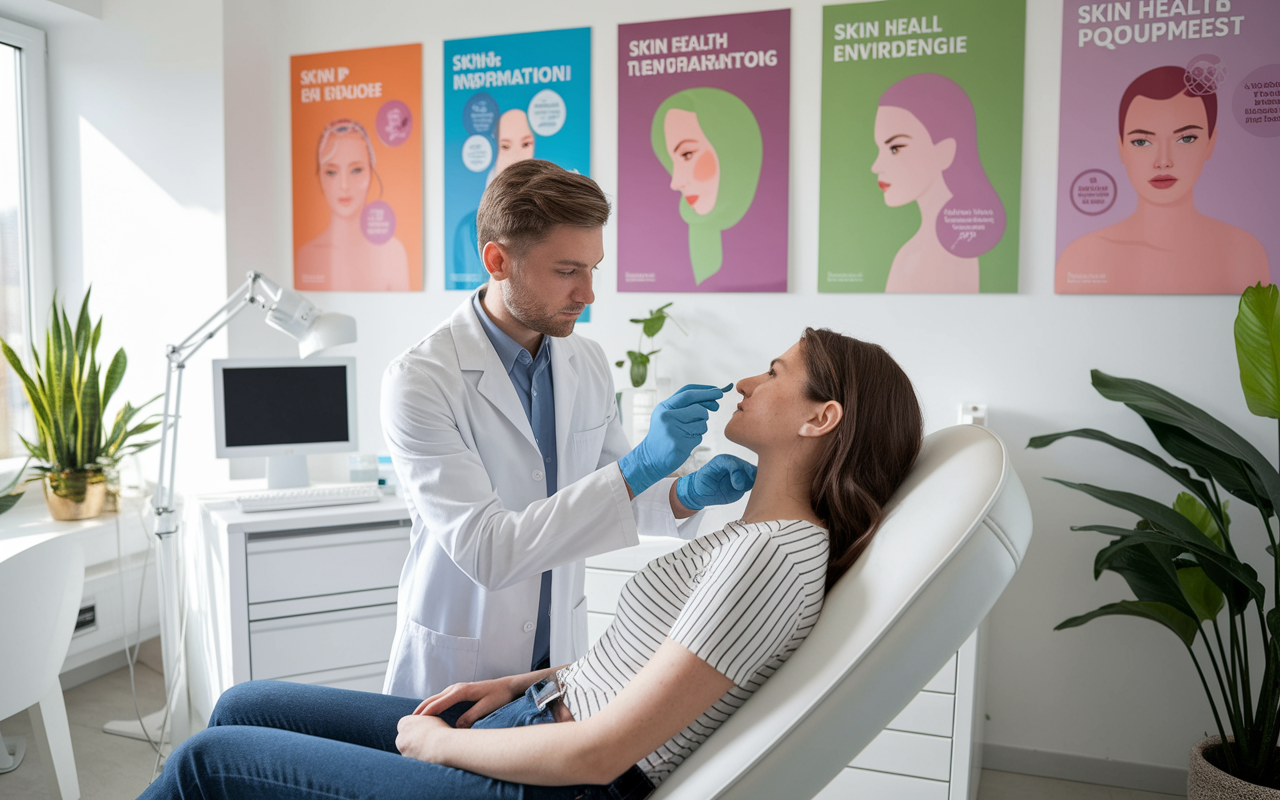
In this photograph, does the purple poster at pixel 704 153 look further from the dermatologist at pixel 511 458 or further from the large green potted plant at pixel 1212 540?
the dermatologist at pixel 511 458

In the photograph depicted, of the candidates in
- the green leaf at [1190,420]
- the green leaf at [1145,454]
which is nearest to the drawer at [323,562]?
the green leaf at [1145,454]

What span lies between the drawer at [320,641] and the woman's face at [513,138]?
1462 mm

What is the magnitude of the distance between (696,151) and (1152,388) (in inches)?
55.3

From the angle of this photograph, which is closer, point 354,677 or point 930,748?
point 930,748

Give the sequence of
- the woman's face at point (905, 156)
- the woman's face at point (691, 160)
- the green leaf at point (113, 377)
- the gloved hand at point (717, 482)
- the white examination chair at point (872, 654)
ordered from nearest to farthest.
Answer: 1. the white examination chair at point (872, 654)
2. the gloved hand at point (717, 482)
3. the woman's face at point (905, 156)
4. the woman's face at point (691, 160)
5. the green leaf at point (113, 377)

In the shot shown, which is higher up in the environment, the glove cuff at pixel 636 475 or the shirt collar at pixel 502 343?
the shirt collar at pixel 502 343

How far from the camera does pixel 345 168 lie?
3033mm

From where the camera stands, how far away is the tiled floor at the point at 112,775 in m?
2.23

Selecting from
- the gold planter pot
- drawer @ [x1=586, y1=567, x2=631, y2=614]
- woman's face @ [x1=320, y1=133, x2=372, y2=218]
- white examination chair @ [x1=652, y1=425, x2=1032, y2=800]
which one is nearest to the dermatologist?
white examination chair @ [x1=652, y1=425, x2=1032, y2=800]

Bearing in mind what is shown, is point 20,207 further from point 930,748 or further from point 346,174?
Answer: point 930,748

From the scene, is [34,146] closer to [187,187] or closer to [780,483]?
[187,187]

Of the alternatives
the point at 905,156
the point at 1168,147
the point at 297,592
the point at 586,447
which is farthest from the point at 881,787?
the point at 1168,147

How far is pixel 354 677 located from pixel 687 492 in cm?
145

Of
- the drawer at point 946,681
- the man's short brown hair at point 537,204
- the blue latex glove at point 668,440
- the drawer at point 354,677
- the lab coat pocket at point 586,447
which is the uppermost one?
the man's short brown hair at point 537,204
